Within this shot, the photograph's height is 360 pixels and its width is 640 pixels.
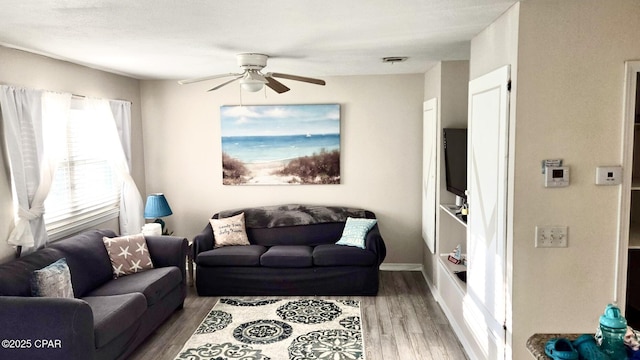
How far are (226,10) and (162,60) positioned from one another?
1.87m

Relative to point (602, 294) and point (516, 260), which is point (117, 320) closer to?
point (516, 260)

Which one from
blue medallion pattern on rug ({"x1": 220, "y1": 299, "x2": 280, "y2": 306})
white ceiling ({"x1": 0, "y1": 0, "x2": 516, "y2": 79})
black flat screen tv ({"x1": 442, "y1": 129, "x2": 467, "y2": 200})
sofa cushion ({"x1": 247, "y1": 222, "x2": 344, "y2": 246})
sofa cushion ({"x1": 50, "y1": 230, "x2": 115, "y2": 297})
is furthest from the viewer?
sofa cushion ({"x1": 247, "y1": 222, "x2": 344, "y2": 246})

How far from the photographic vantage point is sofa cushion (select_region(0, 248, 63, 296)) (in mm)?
3162

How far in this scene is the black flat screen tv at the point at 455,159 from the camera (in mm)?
4051

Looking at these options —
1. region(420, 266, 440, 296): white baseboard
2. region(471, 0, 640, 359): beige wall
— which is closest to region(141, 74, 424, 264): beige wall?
region(420, 266, 440, 296): white baseboard

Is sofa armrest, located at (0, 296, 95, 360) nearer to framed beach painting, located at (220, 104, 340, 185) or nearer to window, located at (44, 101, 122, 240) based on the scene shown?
window, located at (44, 101, 122, 240)

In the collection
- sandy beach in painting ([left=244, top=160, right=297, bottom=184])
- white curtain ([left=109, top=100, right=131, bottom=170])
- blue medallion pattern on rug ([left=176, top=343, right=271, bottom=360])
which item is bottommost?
blue medallion pattern on rug ([left=176, top=343, right=271, bottom=360])

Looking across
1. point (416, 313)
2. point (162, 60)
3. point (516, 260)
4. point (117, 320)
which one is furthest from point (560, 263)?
point (162, 60)

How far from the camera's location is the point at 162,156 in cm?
583

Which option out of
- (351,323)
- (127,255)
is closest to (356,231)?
(351,323)

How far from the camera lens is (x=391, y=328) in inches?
160

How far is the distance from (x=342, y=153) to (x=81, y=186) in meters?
2.89

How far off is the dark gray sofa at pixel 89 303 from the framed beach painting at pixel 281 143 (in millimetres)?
1485

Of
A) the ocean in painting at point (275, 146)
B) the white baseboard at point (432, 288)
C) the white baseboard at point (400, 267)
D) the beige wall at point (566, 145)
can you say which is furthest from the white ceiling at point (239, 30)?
the white baseboard at point (400, 267)
